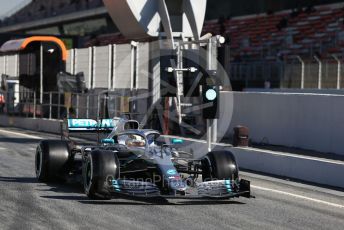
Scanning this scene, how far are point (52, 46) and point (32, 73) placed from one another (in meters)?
1.63

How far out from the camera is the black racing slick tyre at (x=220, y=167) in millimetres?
10828

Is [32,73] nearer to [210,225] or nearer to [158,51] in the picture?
[158,51]

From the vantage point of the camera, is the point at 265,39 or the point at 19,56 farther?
the point at 265,39

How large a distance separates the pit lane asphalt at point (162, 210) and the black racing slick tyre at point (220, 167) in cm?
37

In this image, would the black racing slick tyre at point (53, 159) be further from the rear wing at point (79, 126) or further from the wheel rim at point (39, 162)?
the rear wing at point (79, 126)

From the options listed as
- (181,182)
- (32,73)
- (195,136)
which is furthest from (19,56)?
(181,182)

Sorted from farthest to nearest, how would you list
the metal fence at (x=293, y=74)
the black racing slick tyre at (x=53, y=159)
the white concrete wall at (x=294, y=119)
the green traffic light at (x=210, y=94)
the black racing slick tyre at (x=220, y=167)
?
the metal fence at (x=293, y=74)
the white concrete wall at (x=294, y=119)
the green traffic light at (x=210, y=94)
the black racing slick tyre at (x=53, y=159)
the black racing slick tyre at (x=220, y=167)

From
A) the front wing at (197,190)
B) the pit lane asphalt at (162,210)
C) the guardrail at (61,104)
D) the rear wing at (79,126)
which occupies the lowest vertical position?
the pit lane asphalt at (162,210)

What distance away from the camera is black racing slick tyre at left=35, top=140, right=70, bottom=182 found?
11.9 m

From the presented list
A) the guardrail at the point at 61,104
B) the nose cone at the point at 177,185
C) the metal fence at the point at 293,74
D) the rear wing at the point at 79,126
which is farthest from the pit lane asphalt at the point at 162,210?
the metal fence at the point at 293,74

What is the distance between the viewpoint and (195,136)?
2103 centimetres

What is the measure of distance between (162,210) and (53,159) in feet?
9.06

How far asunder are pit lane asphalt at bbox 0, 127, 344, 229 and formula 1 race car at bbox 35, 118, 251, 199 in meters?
0.19

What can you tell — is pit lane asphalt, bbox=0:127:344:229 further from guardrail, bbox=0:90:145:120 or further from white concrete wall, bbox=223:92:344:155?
guardrail, bbox=0:90:145:120
